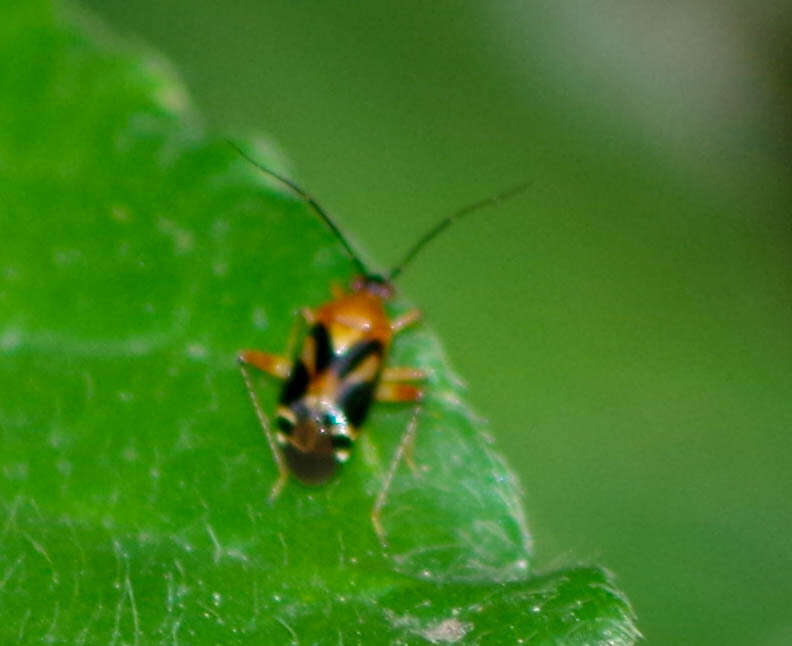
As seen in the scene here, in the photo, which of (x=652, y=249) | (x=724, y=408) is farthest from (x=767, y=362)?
(x=652, y=249)

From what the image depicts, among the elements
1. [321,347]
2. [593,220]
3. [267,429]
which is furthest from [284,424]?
[593,220]

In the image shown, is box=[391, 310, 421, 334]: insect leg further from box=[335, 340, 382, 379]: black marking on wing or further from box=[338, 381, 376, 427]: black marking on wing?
box=[338, 381, 376, 427]: black marking on wing

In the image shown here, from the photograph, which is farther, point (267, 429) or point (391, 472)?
point (267, 429)

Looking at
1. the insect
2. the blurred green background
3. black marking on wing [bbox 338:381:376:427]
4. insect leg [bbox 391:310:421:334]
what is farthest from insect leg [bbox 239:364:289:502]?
the blurred green background

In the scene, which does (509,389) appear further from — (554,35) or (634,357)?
(554,35)

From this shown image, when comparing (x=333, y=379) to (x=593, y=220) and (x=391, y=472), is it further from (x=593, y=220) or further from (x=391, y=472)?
(x=593, y=220)

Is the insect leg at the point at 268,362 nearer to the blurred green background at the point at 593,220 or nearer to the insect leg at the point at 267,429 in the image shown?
the insect leg at the point at 267,429

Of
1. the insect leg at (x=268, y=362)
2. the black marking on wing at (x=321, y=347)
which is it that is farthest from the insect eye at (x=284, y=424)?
the black marking on wing at (x=321, y=347)
